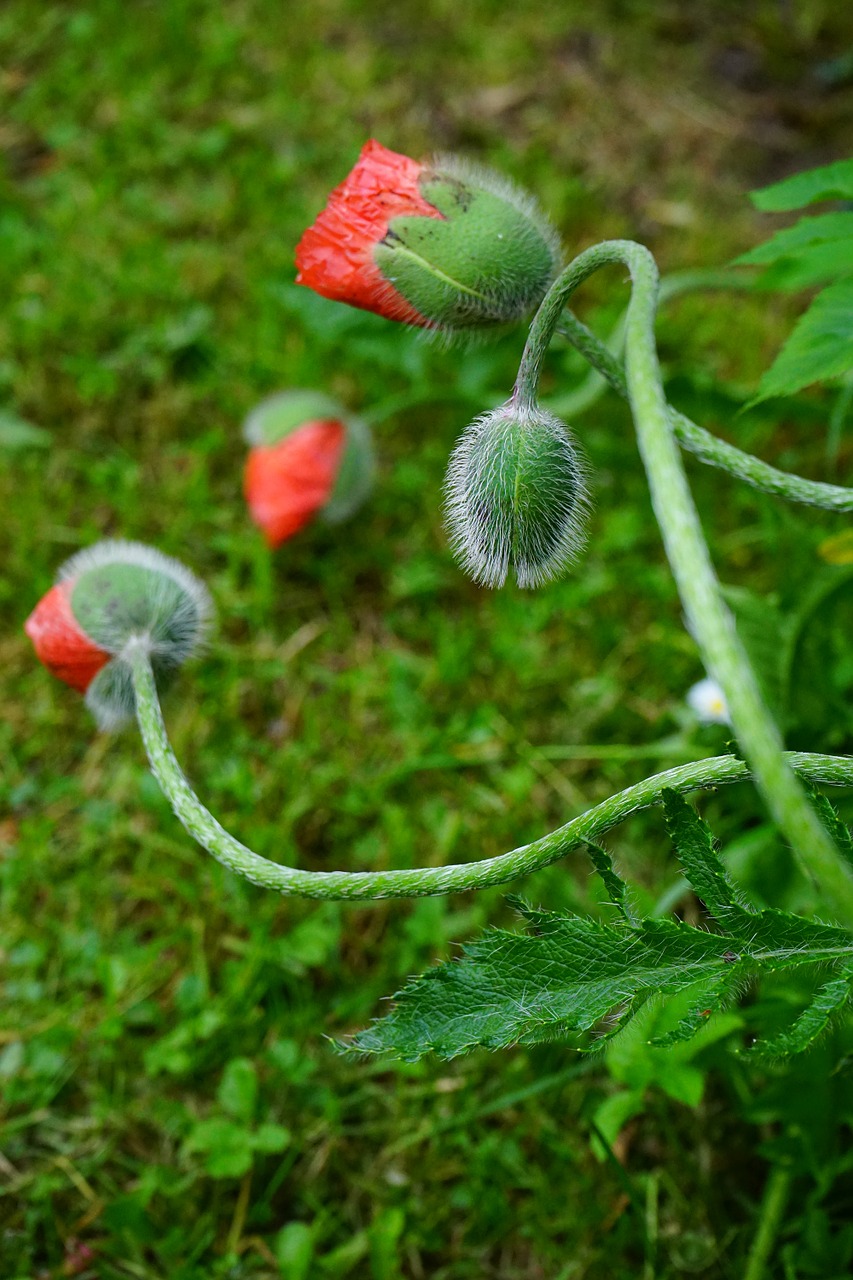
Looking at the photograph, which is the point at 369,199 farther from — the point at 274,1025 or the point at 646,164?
the point at 646,164

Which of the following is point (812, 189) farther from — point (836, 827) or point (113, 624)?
point (113, 624)

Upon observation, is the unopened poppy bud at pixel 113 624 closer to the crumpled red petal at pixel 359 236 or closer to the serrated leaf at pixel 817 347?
the crumpled red petal at pixel 359 236

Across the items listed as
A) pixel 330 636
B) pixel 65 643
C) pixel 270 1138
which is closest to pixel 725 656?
pixel 65 643

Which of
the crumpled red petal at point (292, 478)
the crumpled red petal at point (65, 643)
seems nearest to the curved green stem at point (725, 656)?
the crumpled red petal at point (65, 643)

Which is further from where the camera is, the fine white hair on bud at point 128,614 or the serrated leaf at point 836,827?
the fine white hair on bud at point 128,614

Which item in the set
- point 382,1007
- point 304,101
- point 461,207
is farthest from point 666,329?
point 382,1007

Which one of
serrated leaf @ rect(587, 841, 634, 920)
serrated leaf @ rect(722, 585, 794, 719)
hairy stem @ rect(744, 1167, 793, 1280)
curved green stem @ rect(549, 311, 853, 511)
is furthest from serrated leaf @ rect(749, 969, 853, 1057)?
serrated leaf @ rect(722, 585, 794, 719)

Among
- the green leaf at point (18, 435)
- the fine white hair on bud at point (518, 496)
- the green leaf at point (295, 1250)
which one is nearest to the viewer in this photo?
the fine white hair on bud at point (518, 496)
